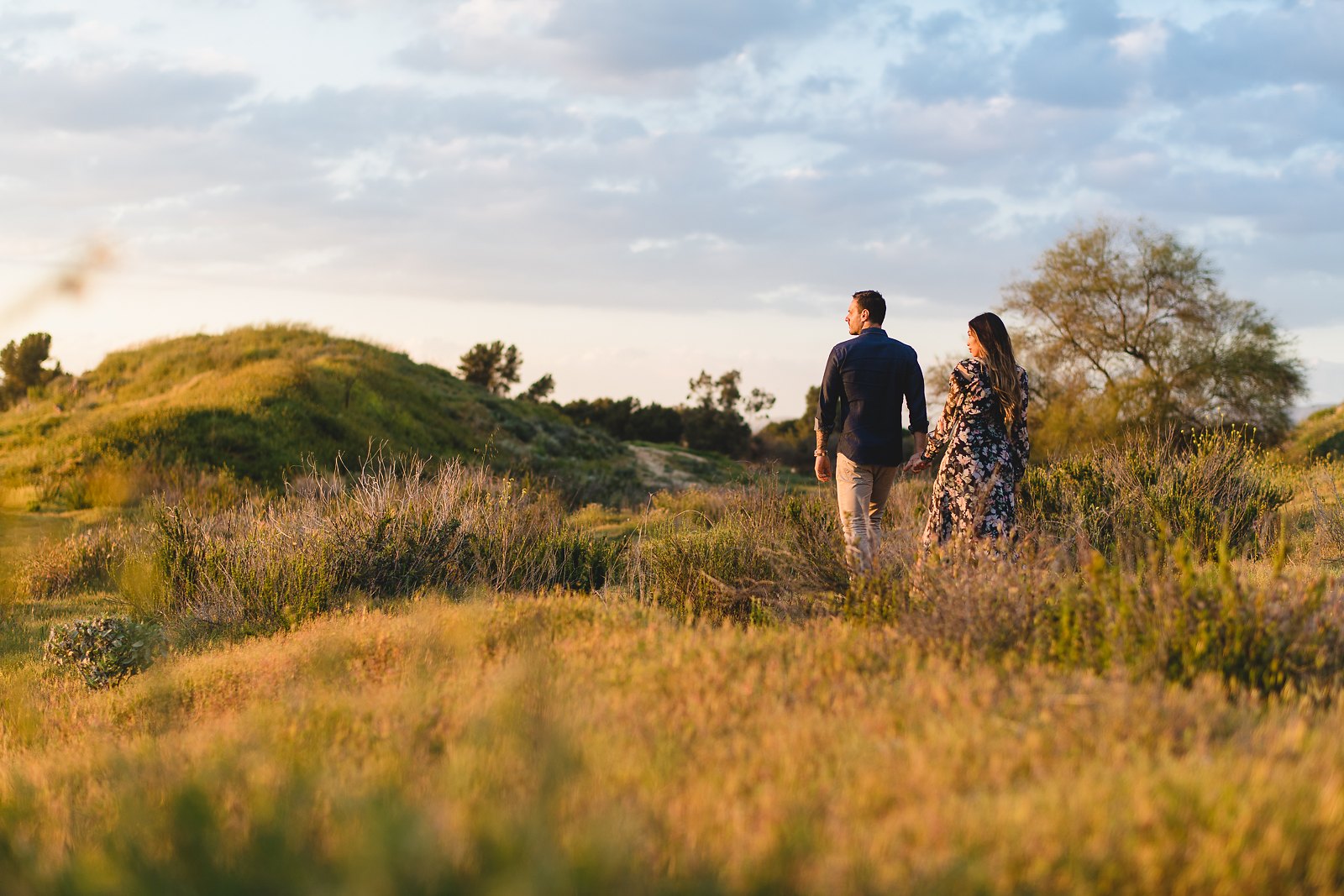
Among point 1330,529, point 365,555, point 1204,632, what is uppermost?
point 1330,529

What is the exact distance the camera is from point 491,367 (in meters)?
48.6

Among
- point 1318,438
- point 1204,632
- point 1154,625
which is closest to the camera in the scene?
point 1204,632

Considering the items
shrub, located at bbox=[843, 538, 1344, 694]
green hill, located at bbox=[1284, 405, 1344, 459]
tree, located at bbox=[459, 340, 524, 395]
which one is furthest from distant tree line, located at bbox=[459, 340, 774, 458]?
shrub, located at bbox=[843, 538, 1344, 694]

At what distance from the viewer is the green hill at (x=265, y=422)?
57.2 feet

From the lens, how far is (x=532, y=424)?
33.5 metres

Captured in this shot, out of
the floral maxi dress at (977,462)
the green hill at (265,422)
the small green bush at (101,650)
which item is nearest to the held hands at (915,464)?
the floral maxi dress at (977,462)

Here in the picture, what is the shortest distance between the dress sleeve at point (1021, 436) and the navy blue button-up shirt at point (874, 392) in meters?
0.60

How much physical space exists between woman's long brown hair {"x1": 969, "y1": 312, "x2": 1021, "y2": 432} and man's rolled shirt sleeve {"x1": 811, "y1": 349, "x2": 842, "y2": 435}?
1.04 metres

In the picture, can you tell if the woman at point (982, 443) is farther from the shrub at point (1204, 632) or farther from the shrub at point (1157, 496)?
the shrub at point (1204, 632)

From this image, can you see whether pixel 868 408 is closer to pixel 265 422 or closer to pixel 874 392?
pixel 874 392

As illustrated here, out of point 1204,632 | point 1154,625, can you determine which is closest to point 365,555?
point 1154,625

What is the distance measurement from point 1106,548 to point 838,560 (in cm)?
362

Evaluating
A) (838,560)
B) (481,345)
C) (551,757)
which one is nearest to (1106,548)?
(838,560)

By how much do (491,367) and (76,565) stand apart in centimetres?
3773
